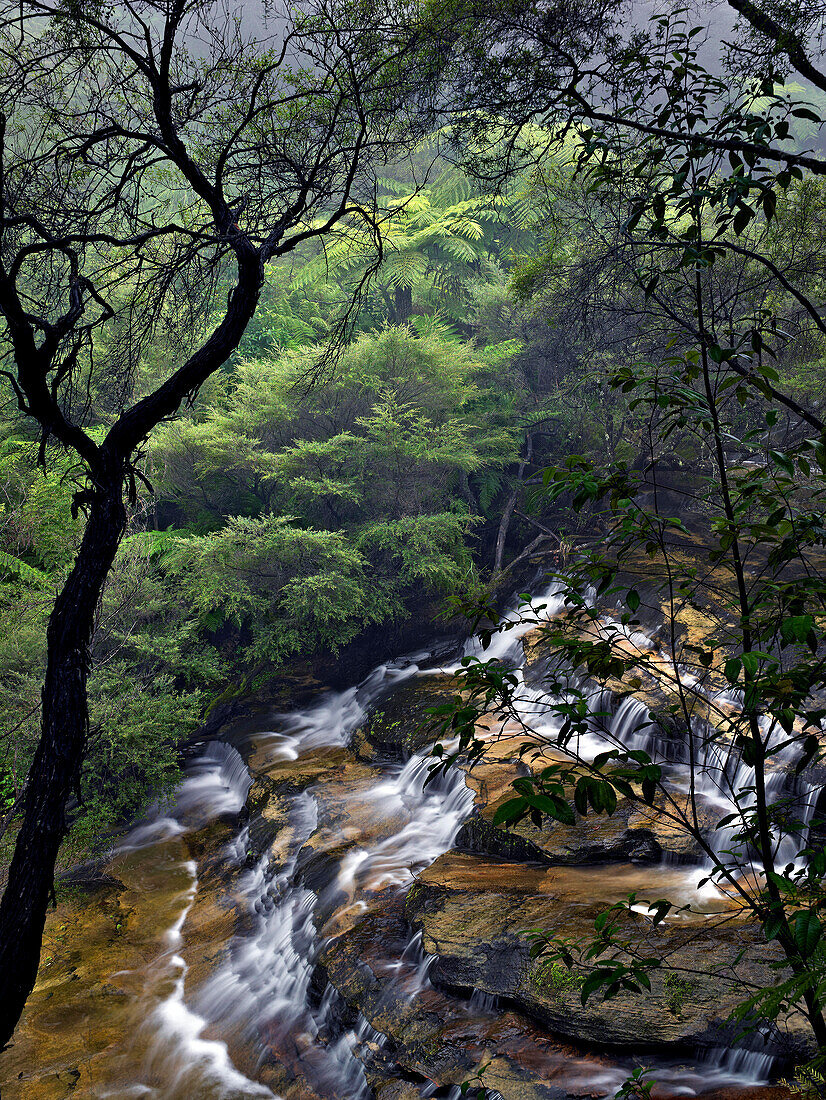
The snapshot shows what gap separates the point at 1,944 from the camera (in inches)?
88.1

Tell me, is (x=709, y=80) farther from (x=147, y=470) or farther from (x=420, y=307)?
(x=420, y=307)

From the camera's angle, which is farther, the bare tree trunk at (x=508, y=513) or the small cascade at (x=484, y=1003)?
the bare tree trunk at (x=508, y=513)

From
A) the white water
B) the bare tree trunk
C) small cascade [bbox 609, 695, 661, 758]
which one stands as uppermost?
the bare tree trunk

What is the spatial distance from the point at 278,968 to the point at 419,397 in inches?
377

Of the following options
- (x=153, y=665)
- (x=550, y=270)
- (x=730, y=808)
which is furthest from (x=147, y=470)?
(x=730, y=808)

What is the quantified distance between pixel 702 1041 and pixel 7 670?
8084 millimetres

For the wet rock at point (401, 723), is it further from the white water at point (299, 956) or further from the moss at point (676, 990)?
the moss at point (676, 990)

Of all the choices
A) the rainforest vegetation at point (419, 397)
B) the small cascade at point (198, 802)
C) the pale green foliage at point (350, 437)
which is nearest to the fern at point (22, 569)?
the rainforest vegetation at point (419, 397)

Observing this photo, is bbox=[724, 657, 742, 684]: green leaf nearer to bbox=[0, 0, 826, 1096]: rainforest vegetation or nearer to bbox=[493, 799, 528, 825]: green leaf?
bbox=[0, 0, 826, 1096]: rainforest vegetation

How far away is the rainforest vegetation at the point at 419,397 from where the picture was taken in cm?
185

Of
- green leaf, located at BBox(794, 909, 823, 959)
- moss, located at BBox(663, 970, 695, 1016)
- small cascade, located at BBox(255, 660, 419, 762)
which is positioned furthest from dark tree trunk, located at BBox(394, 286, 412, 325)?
green leaf, located at BBox(794, 909, 823, 959)

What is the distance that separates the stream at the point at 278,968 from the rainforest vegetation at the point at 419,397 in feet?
1.95

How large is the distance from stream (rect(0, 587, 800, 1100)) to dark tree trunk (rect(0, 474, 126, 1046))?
105 inches

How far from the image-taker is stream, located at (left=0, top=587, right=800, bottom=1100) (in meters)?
4.16
